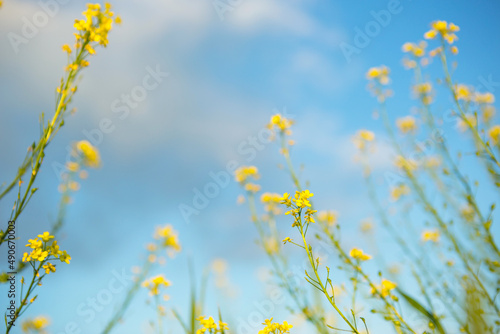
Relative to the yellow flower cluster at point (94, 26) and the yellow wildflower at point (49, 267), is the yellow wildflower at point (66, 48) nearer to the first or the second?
the yellow flower cluster at point (94, 26)

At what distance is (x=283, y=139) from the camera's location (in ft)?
11.9

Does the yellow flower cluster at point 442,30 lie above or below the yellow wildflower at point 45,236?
above

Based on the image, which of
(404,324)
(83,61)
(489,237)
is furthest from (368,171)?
(83,61)

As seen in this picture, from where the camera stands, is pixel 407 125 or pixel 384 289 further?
pixel 407 125

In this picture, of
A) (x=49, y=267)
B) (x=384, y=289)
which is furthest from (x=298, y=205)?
(x=49, y=267)

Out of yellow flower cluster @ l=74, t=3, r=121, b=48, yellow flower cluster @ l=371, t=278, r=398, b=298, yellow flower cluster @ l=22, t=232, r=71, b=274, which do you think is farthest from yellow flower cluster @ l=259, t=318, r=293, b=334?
yellow flower cluster @ l=74, t=3, r=121, b=48

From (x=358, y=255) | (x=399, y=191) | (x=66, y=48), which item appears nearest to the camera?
(x=66, y=48)

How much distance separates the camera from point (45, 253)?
5.75ft

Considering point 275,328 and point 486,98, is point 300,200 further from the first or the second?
point 486,98

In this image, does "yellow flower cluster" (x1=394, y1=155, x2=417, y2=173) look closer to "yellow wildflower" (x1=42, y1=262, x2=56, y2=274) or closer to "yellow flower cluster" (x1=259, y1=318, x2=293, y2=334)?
"yellow flower cluster" (x1=259, y1=318, x2=293, y2=334)

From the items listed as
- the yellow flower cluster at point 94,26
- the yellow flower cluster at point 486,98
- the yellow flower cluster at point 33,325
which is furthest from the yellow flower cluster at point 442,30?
the yellow flower cluster at point 33,325

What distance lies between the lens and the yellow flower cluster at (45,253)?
172cm

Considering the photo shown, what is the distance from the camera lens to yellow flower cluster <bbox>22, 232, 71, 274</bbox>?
1.72m

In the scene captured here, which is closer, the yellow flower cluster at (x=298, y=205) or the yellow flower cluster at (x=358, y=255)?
the yellow flower cluster at (x=298, y=205)
